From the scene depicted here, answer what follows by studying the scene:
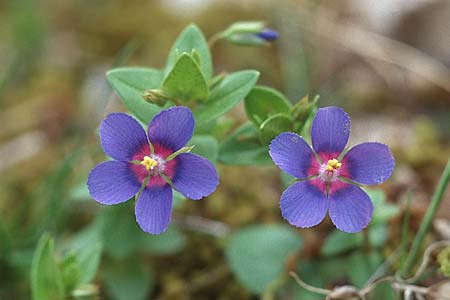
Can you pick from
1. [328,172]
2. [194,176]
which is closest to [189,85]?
[194,176]

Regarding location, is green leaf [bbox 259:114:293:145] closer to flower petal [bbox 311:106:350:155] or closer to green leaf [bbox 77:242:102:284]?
flower petal [bbox 311:106:350:155]

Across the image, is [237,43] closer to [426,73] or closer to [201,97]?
[201,97]

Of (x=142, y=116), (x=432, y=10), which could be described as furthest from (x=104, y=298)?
(x=432, y=10)

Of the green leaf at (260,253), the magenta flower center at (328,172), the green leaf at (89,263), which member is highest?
the magenta flower center at (328,172)

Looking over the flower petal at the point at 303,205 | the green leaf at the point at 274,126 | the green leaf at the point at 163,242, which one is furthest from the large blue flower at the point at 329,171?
the green leaf at the point at 163,242

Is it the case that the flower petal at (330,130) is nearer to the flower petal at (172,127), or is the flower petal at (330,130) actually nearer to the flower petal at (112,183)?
the flower petal at (172,127)
